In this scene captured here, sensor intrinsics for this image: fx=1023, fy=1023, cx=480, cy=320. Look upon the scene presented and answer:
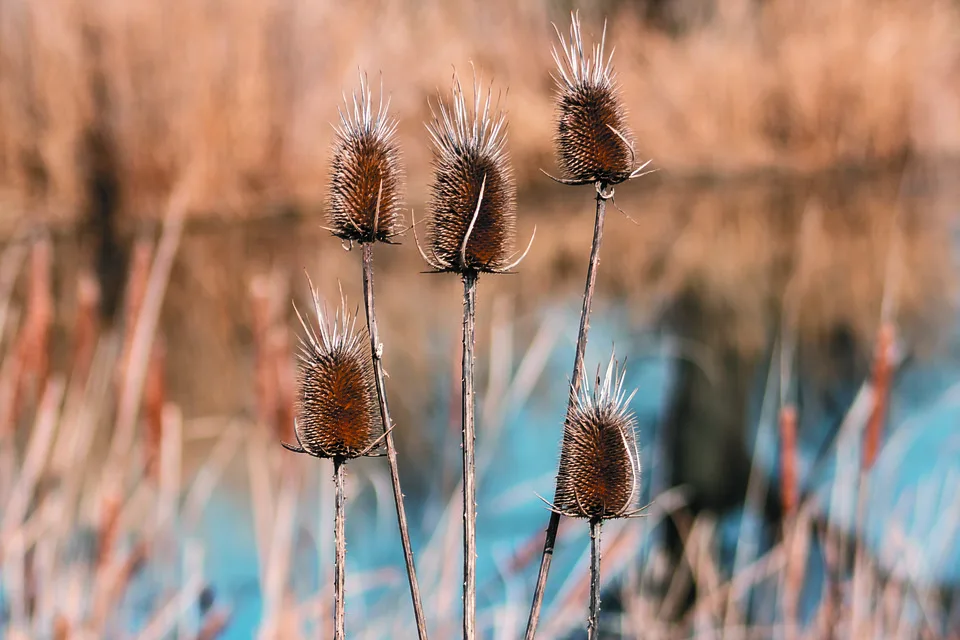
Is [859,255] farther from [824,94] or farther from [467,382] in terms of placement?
[467,382]

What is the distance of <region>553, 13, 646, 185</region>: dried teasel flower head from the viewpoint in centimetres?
88

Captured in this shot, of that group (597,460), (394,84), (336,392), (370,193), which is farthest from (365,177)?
(394,84)

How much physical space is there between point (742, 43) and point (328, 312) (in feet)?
38.8

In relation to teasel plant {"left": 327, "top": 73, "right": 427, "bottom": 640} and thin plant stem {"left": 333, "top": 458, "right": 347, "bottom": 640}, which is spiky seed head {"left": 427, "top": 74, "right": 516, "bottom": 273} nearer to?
teasel plant {"left": 327, "top": 73, "right": 427, "bottom": 640}

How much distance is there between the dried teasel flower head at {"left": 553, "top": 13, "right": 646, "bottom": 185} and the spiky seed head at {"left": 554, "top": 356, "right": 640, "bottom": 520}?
164 millimetres

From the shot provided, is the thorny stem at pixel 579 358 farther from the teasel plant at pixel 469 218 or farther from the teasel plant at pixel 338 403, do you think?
the teasel plant at pixel 338 403

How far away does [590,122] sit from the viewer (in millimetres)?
898

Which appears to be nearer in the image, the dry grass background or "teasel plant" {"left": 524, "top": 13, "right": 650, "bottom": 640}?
"teasel plant" {"left": 524, "top": 13, "right": 650, "bottom": 640}

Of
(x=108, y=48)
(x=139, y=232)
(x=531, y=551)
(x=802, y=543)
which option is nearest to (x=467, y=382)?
(x=531, y=551)

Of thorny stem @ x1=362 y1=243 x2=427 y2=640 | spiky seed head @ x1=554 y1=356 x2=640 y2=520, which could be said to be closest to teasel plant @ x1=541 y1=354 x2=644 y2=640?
spiky seed head @ x1=554 y1=356 x2=640 y2=520

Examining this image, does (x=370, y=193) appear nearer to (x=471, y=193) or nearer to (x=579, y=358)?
(x=471, y=193)

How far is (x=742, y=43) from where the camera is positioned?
11867 mm

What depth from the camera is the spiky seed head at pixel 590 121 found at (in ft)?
2.88

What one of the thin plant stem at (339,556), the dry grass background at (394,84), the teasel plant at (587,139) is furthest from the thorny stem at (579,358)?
the dry grass background at (394,84)
